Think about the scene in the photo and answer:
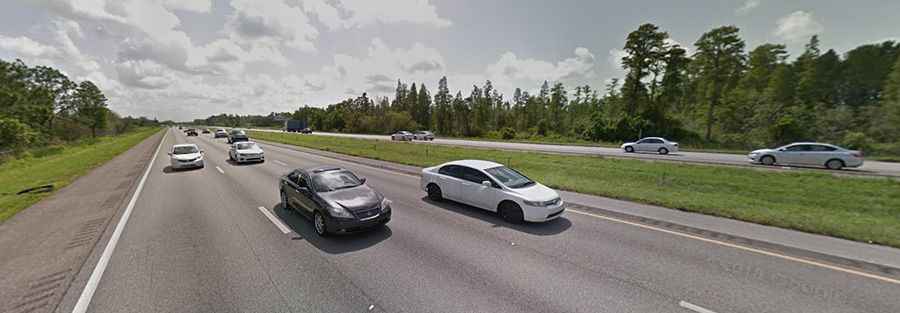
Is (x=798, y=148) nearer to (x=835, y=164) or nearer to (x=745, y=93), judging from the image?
(x=835, y=164)

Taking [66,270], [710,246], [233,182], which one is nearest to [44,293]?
[66,270]

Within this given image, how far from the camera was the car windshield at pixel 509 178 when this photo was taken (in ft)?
25.6

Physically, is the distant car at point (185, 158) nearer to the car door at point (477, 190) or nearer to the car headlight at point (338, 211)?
the car headlight at point (338, 211)

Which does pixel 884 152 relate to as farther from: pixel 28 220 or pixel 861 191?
pixel 28 220

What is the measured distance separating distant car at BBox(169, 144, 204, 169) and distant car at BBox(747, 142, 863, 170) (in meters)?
30.8

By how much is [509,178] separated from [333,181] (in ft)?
15.0

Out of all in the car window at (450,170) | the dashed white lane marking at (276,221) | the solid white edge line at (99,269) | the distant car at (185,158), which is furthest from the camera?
the distant car at (185,158)

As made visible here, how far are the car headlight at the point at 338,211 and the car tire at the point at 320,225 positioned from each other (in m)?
0.30

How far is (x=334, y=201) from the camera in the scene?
630 centimetres

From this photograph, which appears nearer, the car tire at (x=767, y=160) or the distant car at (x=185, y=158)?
the distant car at (x=185, y=158)

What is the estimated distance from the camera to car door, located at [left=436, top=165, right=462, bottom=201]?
8.62 m

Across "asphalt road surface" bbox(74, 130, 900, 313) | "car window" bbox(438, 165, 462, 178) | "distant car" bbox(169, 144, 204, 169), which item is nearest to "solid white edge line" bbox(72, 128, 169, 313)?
"asphalt road surface" bbox(74, 130, 900, 313)

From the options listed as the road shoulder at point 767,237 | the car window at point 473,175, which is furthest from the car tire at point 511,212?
the road shoulder at point 767,237

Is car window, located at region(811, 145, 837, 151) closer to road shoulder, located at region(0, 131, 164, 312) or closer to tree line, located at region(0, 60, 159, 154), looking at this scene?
road shoulder, located at region(0, 131, 164, 312)
